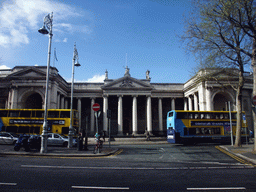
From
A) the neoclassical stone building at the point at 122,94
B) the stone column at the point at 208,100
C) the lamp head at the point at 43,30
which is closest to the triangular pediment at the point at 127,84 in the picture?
the neoclassical stone building at the point at 122,94

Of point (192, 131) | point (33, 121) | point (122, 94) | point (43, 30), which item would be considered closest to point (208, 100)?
point (192, 131)

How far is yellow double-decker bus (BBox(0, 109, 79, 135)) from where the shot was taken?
2473cm

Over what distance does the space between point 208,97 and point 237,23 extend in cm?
2316

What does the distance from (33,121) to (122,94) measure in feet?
69.0

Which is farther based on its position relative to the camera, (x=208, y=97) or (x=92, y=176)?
(x=208, y=97)

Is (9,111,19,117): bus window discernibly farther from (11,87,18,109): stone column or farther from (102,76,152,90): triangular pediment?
(102,76,152,90): triangular pediment

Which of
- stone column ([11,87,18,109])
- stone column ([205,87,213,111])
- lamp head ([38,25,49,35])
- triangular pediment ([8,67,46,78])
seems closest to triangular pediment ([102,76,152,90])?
stone column ([205,87,213,111])

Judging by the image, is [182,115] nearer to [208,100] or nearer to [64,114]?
[64,114]

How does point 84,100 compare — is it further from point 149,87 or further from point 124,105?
point 149,87

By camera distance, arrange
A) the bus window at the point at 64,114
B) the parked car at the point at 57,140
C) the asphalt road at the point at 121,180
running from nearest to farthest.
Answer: the asphalt road at the point at 121,180 < the parked car at the point at 57,140 < the bus window at the point at 64,114

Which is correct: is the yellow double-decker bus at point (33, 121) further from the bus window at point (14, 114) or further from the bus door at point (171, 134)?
the bus door at point (171, 134)

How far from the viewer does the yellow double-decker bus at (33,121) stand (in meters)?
24.7

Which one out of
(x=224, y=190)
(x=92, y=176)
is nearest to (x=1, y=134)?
(x=92, y=176)

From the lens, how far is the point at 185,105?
4647cm
